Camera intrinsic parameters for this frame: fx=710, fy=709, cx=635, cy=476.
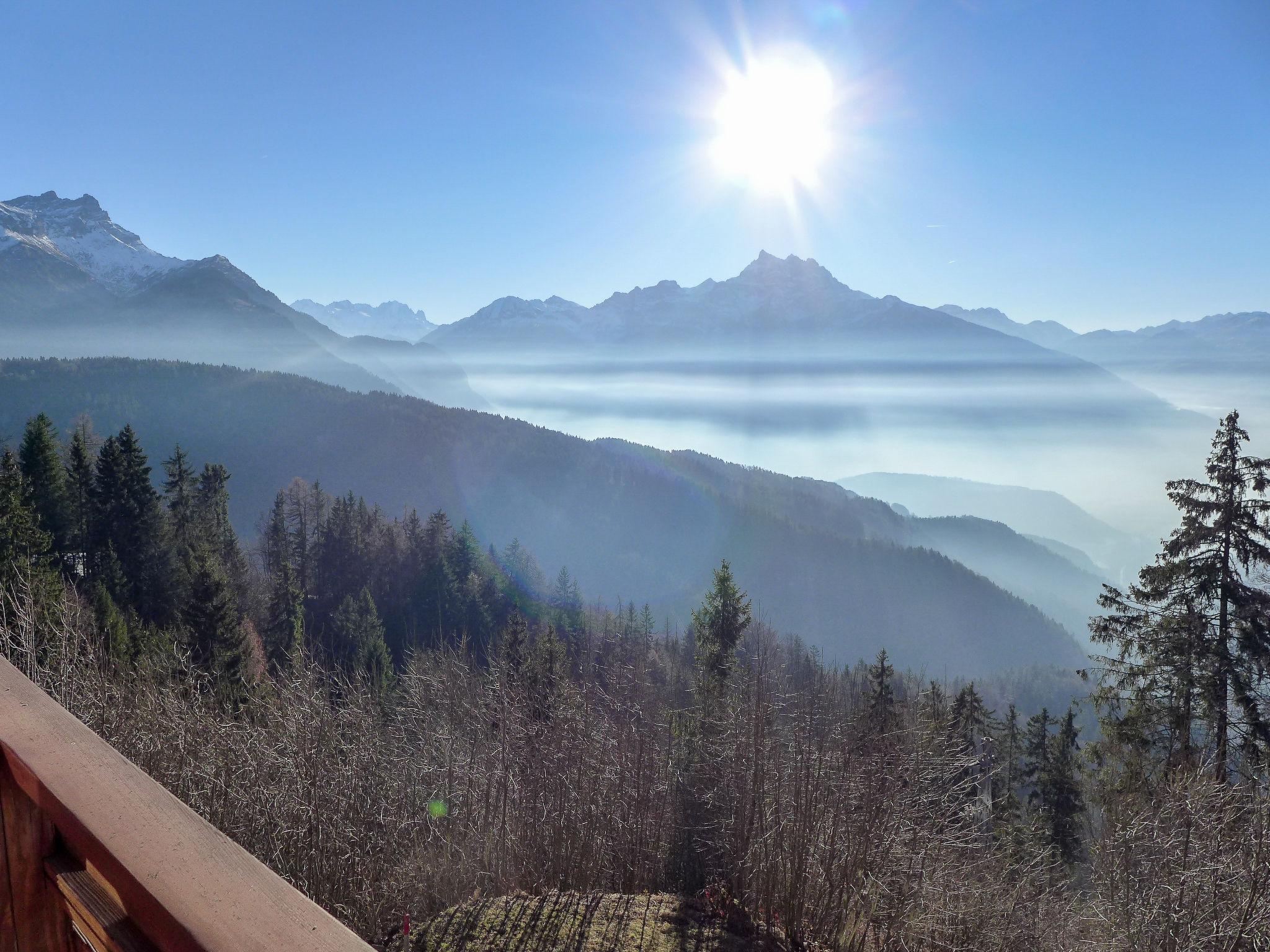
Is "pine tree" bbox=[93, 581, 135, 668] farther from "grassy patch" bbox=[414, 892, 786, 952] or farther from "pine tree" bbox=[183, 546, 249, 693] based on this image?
"grassy patch" bbox=[414, 892, 786, 952]

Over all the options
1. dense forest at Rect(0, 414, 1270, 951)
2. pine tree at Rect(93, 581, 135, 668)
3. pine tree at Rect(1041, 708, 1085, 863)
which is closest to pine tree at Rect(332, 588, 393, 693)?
pine tree at Rect(93, 581, 135, 668)

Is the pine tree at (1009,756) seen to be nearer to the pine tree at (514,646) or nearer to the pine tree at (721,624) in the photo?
the pine tree at (721,624)

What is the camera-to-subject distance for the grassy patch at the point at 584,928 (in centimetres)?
929

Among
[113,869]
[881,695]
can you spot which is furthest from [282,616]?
[113,869]

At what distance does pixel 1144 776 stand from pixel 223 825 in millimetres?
16988

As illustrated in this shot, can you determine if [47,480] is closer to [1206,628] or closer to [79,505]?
[79,505]

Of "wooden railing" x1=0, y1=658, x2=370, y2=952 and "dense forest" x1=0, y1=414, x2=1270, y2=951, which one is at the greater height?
"wooden railing" x1=0, y1=658, x2=370, y2=952

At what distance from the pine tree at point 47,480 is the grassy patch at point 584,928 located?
105 feet

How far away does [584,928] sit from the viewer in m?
10.2

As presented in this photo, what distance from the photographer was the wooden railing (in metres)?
1.03

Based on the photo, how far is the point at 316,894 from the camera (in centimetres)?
1030

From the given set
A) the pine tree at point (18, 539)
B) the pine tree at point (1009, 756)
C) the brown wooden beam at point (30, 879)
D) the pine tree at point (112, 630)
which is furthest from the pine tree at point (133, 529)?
the pine tree at point (1009, 756)

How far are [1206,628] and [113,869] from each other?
60.5ft

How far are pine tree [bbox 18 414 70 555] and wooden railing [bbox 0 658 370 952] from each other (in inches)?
1523
